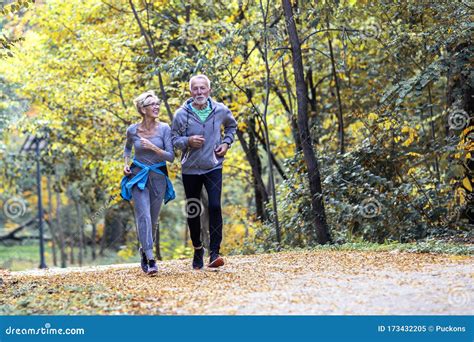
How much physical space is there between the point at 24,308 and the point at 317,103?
14732 millimetres

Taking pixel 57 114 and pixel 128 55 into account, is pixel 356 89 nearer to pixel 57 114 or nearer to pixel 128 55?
pixel 128 55

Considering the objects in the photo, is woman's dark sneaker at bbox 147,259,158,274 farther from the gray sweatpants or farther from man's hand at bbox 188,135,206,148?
man's hand at bbox 188,135,206,148

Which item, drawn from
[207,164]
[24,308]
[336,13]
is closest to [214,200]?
[207,164]

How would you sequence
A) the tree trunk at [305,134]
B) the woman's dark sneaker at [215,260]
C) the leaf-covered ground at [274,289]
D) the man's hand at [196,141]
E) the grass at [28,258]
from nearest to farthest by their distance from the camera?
the leaf-covered ground at [274,289] → the man's hand at [196,141] → the woman's dark sneaker at [215,260] → the tree trunk at [305,134] → the grass at [28,258]

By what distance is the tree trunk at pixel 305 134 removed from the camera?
467 inches

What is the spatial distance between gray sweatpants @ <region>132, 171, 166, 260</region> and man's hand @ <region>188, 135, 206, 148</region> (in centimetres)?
63

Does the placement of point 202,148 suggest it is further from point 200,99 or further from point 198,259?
point 198,259

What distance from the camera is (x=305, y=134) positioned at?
11961 millimetres

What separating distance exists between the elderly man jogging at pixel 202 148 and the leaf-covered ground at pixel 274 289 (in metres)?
0.58

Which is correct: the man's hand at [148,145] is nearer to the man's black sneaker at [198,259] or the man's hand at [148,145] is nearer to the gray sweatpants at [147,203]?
the gray sweatpants at [147,203]

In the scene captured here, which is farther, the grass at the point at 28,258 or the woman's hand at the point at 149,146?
the grass at the point at 28,258

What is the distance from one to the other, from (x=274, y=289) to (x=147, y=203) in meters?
2.46

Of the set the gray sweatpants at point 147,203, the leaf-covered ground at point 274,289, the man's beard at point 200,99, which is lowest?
the leaf-covered ground at point 274,289

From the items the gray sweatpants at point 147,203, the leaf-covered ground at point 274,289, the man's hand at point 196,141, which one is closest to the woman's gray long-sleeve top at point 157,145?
the gray sweatpants at point 147,203
